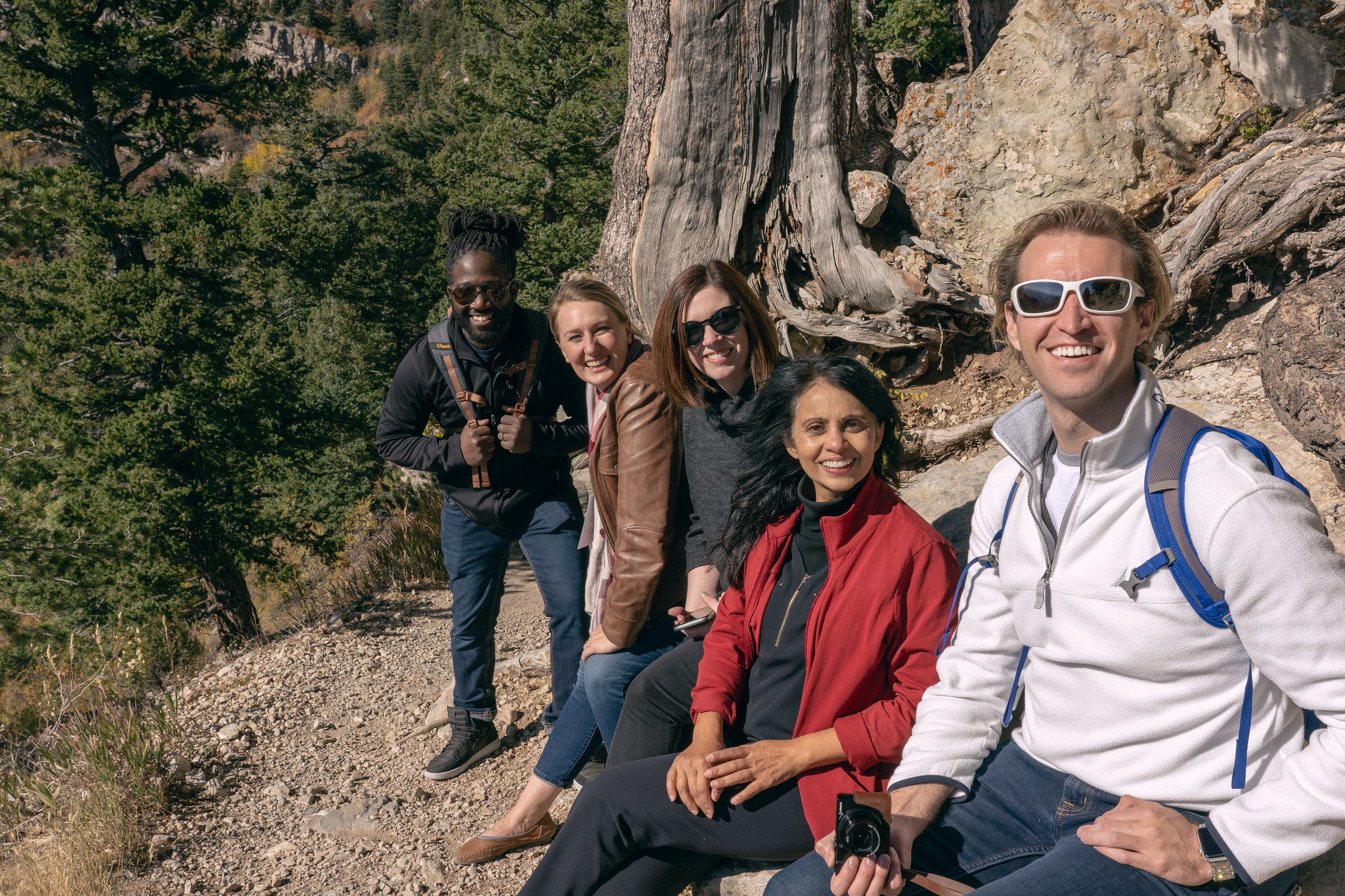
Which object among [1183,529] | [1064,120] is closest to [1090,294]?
[1183,529]

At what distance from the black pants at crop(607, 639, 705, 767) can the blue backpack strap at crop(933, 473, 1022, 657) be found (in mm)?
685

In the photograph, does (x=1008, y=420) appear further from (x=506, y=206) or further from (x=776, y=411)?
(x=506, y=206)

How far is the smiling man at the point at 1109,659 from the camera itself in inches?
50.5

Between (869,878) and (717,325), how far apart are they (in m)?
1.51

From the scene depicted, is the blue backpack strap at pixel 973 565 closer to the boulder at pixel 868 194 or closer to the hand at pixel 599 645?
the hand at pixel 599 645

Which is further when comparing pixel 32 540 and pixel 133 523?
pixel 32 540

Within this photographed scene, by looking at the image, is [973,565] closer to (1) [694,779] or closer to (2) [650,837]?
(1) [694,779]

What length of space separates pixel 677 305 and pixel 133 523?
7.93m

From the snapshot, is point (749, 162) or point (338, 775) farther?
point (749, 162)

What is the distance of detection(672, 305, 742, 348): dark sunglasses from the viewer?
2.42 m

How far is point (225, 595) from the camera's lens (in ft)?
30.7

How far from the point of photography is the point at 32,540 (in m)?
8.72

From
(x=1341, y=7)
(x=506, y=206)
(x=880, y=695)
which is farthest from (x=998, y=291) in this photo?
(x=506, y=206)

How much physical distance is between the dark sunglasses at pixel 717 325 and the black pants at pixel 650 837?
3.93ft
